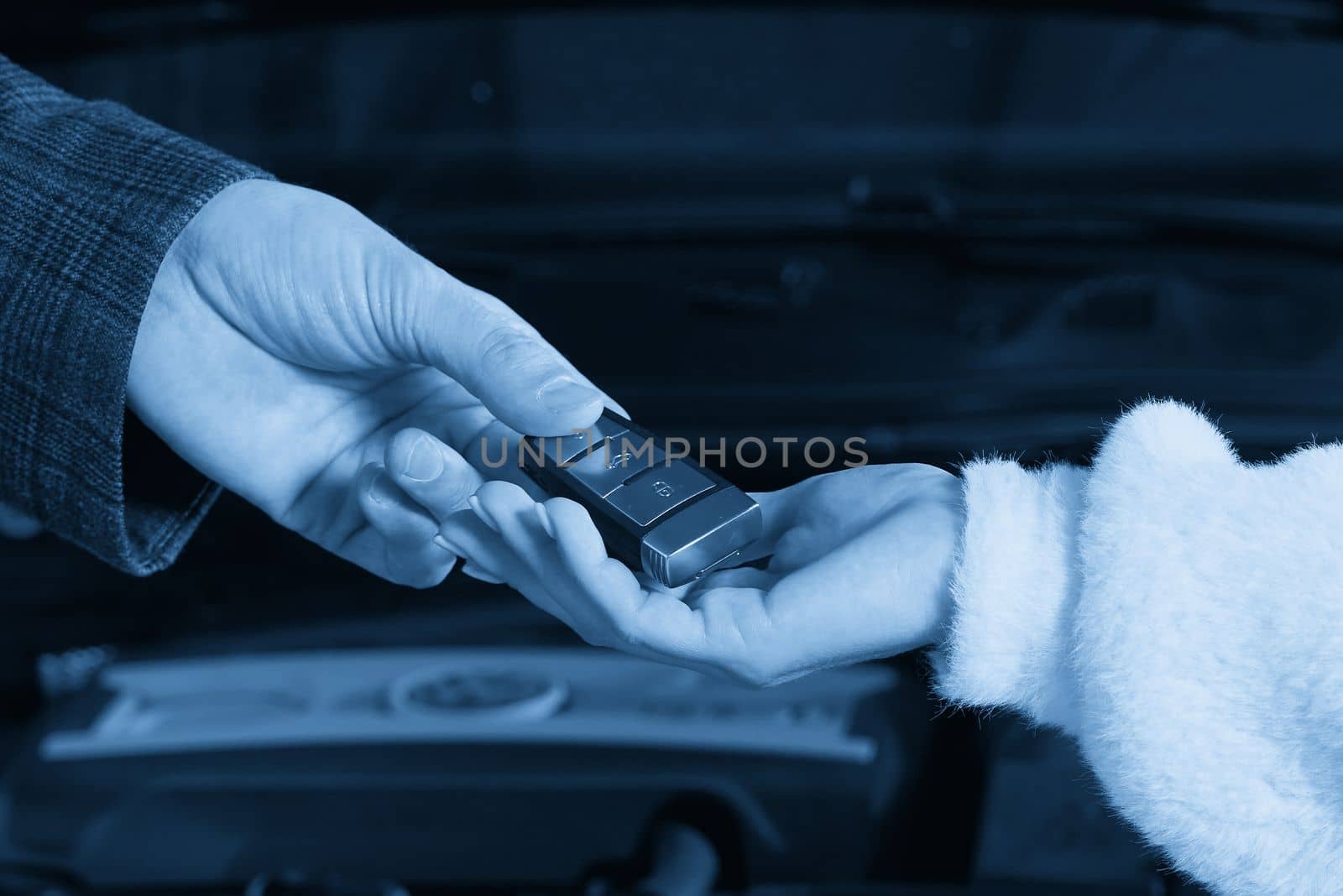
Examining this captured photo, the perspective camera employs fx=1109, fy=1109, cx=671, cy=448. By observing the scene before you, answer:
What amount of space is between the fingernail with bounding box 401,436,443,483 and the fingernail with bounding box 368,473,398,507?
0.05 meters

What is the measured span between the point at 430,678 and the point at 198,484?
26cm

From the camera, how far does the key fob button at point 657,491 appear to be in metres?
0.66

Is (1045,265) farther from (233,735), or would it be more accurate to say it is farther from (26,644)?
(26,644)

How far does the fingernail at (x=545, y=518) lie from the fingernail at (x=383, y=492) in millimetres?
156

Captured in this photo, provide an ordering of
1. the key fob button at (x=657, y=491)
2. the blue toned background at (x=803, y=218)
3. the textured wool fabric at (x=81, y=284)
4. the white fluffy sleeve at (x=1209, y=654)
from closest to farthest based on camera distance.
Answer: the white fluffy sleeve at (x=1209, y=654) < the key fob button at (x=657, y=491) < the textured wool fabric at (x=81, y=284) < the blue toned background at (x=803, y=218)

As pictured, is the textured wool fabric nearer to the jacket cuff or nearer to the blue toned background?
the blue toned background

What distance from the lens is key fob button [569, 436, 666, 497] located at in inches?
27.4

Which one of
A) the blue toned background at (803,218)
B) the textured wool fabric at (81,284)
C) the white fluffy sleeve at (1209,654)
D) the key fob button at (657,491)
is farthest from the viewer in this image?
the blue toned background at (803,218)

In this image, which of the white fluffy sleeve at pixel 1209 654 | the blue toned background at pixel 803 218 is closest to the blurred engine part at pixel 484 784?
the blue toned background at pixel 803 218

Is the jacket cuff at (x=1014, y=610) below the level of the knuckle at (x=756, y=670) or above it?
above

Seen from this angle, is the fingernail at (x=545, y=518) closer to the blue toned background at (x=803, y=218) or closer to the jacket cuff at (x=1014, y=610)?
the jacket cuff at (x=1014, y=610)

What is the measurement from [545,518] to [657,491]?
9 cm

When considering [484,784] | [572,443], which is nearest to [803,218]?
[572,443]

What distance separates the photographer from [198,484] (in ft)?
2.86
